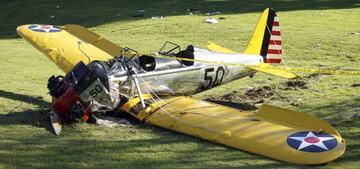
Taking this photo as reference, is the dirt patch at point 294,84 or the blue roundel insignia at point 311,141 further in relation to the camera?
the dirt patch at point 294,84

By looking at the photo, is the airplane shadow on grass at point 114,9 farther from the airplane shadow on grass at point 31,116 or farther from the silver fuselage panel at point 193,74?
the silver fuselage panel at point 193,74

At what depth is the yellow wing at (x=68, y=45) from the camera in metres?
11.0

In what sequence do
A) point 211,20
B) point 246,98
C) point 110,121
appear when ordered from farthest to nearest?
point 211,20 → point 246,98 → point 110,121

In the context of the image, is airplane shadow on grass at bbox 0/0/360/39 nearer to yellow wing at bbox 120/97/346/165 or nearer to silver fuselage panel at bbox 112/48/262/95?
silver fuselage panel at bbox 112/48/262/95

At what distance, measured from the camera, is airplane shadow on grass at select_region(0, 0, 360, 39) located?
2212cm

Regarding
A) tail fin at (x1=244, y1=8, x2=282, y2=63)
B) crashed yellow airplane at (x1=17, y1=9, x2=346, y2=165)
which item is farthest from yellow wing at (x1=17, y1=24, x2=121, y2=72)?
tail fin at (x1=244, y1=8, x2=282, y2=63)

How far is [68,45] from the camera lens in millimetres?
11609

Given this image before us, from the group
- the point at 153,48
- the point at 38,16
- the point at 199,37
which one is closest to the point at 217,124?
the point at 153,48

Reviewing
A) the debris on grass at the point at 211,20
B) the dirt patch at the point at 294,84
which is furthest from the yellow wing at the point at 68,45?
the debris on grass at the point at 211,20

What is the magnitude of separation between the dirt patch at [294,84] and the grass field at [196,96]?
0.08 metres

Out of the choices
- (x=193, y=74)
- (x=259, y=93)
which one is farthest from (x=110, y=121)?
(x=259, y=93)

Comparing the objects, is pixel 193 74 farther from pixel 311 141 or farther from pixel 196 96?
pixel 311 141

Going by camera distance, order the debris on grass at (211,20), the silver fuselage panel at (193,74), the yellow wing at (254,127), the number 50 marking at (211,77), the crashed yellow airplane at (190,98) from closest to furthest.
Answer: the yellow wing at (254,127), the crashed yellow airplane at (190,98), the silver fuselage panel at (193,74), the number 50 marking at (211,77), the debris on grass at (211,20)

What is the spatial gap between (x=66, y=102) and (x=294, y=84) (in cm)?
522
